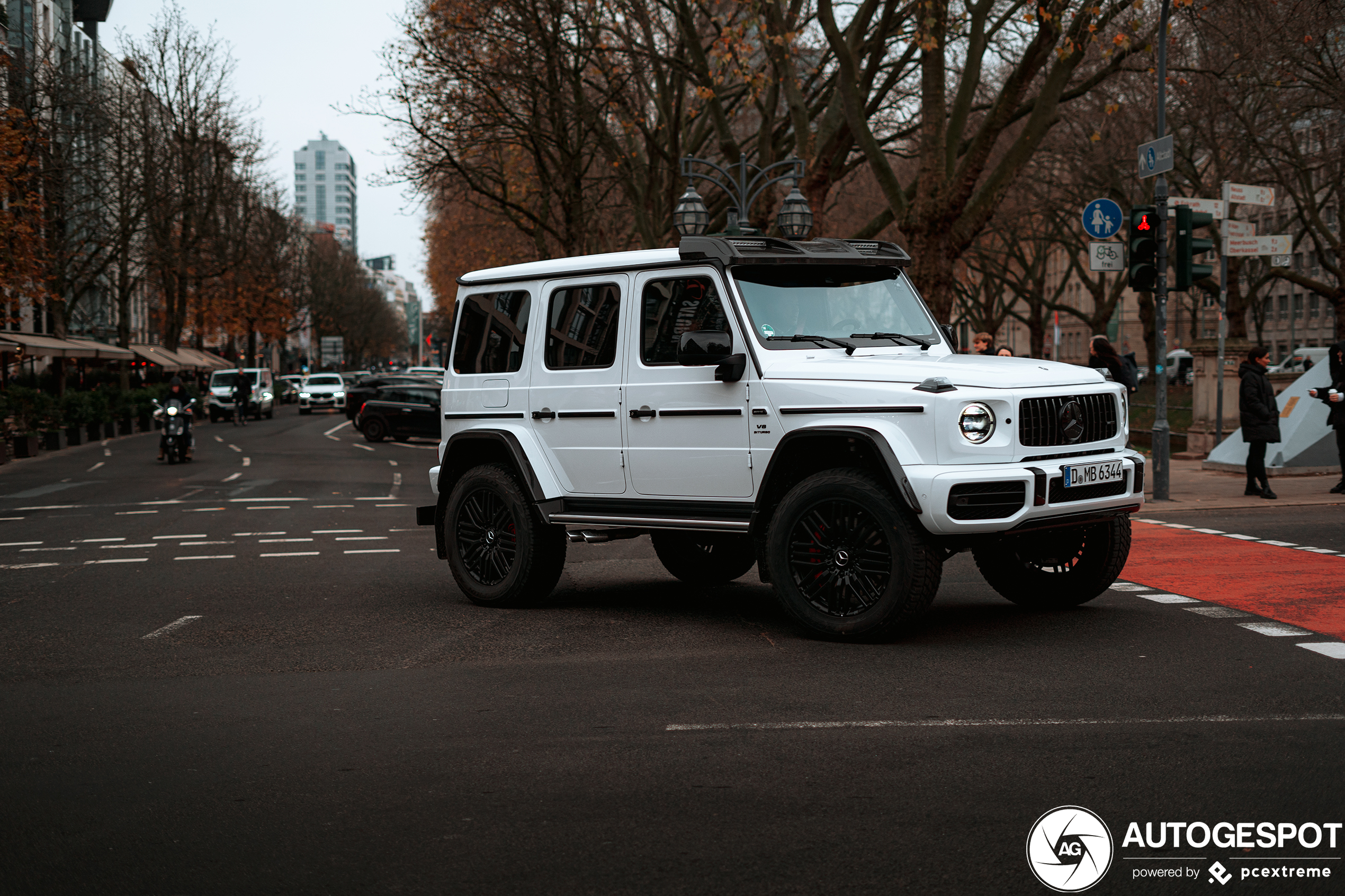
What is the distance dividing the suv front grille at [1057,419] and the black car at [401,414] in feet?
101

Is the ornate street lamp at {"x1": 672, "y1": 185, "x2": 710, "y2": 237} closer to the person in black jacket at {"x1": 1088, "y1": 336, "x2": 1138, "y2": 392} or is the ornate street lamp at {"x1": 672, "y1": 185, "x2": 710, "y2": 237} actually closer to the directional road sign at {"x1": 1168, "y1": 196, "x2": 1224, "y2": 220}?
the directional road sign at {"x1": 1168, "y1": 196, "x2": 1224, "y2": 220}

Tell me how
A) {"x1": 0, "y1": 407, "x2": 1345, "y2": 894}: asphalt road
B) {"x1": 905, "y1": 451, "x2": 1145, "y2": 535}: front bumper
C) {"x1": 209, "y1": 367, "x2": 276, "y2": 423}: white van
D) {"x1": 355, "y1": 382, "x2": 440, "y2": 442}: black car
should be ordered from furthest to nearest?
{"x1": 209, "y1": 367, "x2": 276, "y2": 423}: white van
{"x1": 355, "y1": 382, "x2": 440, "y2": 442}: black car
{"x1": 905, "y1": 451, "x2": 1145, "y2": 535}: front bumper
{"x1": 0, "y1": 407, "x2": 1345, "y2": 894}: asphalt road

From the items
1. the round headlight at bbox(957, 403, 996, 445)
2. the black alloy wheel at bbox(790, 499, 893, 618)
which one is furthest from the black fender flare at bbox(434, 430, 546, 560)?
the round headlight at bbox(957, 403, 996, 445)

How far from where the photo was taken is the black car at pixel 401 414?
123 feet

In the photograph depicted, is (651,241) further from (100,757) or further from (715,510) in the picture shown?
(100,757)

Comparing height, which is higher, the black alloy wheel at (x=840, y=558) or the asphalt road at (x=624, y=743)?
the black alloy wheel at (x=840, y=558)

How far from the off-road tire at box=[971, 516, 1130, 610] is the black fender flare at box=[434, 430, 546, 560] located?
2758 millimetres

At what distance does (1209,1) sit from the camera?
19359mm

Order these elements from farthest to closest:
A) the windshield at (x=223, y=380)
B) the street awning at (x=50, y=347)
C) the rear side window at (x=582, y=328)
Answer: the windshield at (x=223, y=380), the street awning at (x=50, y=347), the rear side window at (x=582, y=328)

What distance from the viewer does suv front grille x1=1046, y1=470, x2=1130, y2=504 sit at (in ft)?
23.4

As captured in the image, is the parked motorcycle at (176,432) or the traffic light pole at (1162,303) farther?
the parked motorcycle at (176,432)

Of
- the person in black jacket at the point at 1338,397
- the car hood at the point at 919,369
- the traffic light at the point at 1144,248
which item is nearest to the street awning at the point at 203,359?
the traffic light at the point at 1144,248

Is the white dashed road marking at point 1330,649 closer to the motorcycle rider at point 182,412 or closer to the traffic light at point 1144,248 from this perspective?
the traffic light at point 1144,248

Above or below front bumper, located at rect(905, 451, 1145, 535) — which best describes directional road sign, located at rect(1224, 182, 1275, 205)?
above
